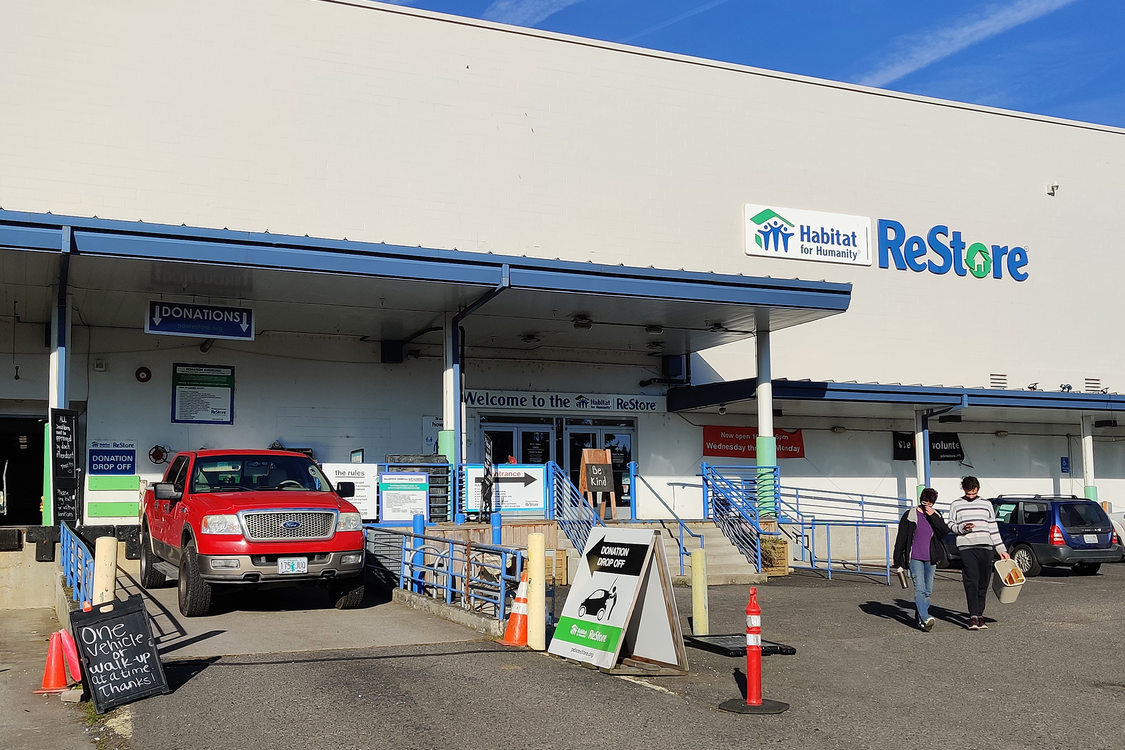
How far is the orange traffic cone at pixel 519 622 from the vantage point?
34.0ft

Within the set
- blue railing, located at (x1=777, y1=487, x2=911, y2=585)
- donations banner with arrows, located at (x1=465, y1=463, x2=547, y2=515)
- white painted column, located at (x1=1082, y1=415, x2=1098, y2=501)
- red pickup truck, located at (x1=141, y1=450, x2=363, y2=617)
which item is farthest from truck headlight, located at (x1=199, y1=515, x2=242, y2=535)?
white painted column, located at (x1=1082, y1=415, x2=1098, y2=501)

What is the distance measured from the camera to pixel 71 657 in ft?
27.9

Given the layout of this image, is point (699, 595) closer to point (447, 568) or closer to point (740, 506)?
point (447, 568)

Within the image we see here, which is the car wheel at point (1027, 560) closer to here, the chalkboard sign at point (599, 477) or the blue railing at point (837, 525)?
the blue railing at point (837, 525)

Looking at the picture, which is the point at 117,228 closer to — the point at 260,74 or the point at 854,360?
the point at 260,74

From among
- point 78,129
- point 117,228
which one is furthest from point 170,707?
point 78,129

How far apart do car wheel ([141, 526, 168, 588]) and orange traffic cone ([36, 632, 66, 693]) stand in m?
5.52

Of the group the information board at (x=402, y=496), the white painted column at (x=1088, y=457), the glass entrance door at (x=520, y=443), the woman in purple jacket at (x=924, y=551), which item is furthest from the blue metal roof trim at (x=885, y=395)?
the woman in purple jacket at (x=924, y=551)

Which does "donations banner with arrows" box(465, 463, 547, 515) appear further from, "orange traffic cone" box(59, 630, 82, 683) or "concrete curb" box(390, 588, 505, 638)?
"orange traffic cone" box(59, 630, 82, 683)

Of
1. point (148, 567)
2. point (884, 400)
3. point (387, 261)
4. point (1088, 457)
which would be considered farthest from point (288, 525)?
point (1088, 457)

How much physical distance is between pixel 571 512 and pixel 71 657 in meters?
11.2

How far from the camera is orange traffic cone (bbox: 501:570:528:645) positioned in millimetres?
10359

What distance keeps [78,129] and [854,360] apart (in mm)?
18757

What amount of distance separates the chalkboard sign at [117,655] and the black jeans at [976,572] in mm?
8944
